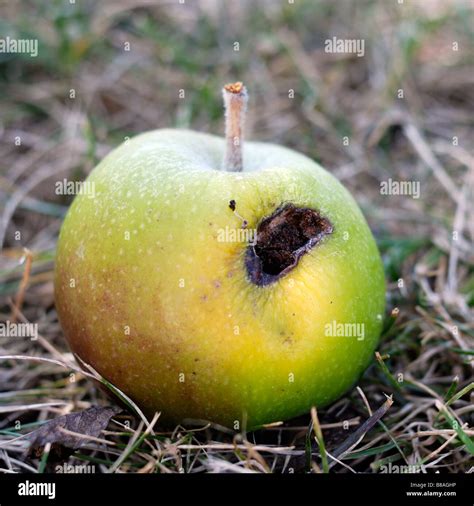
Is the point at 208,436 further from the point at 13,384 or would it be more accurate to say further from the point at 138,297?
the point at 13,384

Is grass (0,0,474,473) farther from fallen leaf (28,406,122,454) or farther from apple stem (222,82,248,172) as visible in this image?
apple stem (222,82,248,172)

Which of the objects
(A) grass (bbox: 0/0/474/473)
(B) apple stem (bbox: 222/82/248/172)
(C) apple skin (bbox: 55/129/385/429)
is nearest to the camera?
(C) apple skin (bbox: 55/129/385/429)

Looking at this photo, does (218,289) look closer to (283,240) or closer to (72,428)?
(283,240)

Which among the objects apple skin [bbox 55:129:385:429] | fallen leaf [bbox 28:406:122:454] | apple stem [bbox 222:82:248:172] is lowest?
fallen leaf [bbox 28:406:122:454]

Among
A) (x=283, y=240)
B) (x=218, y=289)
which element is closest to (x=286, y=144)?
(x=283, y=240)

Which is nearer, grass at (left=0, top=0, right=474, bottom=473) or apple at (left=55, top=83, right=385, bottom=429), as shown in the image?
apple at (left=55, top=83, right=385, bottom=429)

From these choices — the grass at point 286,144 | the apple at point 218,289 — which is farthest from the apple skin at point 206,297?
the grass at point 286,144

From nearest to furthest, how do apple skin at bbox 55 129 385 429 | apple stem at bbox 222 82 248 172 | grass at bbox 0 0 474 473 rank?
apple skin at bbox 55 129 385 429 → grass at bbox 0 0 474 473 → apple stem at bbox 222 82 248 172

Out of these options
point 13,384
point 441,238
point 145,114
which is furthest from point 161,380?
point 145,114

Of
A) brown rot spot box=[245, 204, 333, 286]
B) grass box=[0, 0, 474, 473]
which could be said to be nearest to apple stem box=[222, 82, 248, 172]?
brown rot spot box=[245, 204, 333, 286]
